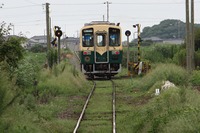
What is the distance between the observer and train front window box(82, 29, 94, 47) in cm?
3022

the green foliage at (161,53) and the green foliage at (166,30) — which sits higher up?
the green foliage at (166,30)

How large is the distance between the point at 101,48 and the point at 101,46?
14 cm

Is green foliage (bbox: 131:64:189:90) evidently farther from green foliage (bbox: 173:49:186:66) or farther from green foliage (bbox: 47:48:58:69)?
green foliage (bbox: 173:49:186:66)

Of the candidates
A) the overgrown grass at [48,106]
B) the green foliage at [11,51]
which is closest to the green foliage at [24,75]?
the overgrown grass at [48,106]

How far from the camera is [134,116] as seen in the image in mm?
13516

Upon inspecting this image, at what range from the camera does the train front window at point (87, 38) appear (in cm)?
3022

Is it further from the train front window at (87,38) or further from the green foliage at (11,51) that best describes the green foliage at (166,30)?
the green foliage at (11,51)

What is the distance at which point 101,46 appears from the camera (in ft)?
99.6

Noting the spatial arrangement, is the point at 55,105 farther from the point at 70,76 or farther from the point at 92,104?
the point at 70,76

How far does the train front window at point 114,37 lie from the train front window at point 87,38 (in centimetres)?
115

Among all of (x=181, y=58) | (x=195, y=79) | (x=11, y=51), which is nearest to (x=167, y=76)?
(x=195, y=79)

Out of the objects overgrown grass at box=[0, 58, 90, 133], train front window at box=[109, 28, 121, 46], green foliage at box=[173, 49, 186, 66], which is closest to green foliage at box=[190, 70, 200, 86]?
overgrown grass at box=[0, 58, 90, 133]

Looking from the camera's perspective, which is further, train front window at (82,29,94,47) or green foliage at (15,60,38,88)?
train front window at (82,29,94,47)

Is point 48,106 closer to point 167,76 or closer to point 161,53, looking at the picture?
point 167,76
